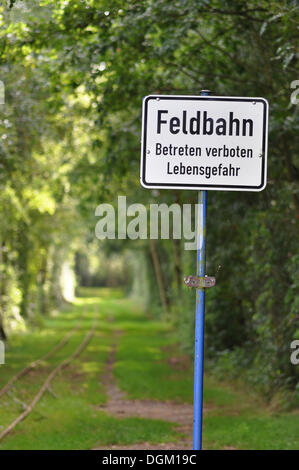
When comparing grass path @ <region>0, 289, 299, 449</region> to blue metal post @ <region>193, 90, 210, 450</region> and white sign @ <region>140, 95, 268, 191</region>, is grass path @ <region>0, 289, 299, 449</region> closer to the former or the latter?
blue metal post @ <region>193, 90, 210, 450</region>

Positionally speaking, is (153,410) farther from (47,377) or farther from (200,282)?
(200,282)

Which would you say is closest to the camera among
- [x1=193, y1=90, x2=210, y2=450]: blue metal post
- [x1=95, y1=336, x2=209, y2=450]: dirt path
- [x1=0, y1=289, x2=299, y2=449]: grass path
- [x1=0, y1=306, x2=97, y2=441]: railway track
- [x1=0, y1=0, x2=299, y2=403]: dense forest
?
[x1=193, y1=90, x2=210, y2=450]: blue metal post

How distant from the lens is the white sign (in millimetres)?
4508

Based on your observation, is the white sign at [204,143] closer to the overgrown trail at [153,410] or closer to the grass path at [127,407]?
the grass path at [127,407]

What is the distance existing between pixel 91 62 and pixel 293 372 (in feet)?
23.4

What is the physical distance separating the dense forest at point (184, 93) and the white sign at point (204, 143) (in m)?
4.12

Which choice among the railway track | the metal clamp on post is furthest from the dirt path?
the metal clamp on post

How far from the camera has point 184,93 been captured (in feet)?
51.4

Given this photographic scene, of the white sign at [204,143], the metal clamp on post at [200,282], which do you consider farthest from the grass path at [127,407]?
the white sign at [204,143]

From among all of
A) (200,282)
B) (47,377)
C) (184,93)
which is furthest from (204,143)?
(47,377)

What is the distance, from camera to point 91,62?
11422 mm

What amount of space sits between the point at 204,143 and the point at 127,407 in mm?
11903

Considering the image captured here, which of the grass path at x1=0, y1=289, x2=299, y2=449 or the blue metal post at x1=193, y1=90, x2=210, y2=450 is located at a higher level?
the blue metal post at x1=193, y1=90, x2=210, y2=450

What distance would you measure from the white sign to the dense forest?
4.12 m
